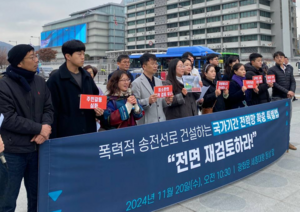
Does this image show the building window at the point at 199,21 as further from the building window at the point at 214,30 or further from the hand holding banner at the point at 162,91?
the hand holding banner at the point at 162,91

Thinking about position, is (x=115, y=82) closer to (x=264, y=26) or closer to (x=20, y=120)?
(x=20, y=120)

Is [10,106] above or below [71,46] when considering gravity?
below

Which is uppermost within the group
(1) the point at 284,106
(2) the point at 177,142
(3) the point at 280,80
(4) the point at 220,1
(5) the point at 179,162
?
(4) the point at 220,1

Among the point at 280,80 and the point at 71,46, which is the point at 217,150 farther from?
the point at 280,80

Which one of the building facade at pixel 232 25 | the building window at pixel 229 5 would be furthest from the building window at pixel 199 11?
the building window at pixel 229 5

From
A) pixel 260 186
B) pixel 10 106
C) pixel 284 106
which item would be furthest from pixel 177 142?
pixel 284 106

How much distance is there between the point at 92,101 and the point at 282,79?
423cm

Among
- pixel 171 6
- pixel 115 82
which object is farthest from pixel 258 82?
pixel 171 6

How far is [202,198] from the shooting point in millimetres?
3465

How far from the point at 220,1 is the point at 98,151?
195 ft

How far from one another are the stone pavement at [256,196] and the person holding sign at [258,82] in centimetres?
138

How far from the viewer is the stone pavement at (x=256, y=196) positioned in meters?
3.24

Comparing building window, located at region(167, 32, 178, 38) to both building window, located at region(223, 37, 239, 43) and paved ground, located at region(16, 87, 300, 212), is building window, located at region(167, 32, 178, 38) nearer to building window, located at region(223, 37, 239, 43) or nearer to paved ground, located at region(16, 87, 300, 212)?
building window, located at region(223, 37, 239, 43)

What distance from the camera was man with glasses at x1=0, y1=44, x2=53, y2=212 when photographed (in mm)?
2414
